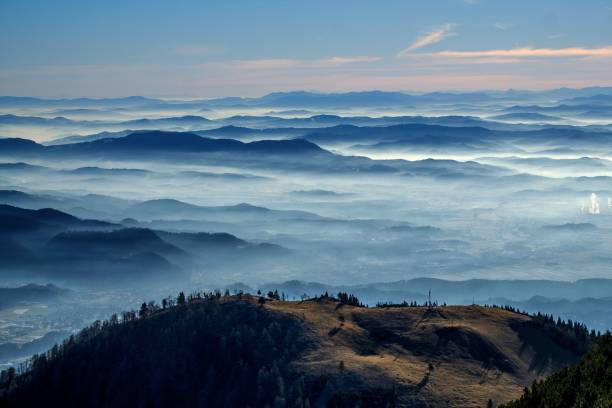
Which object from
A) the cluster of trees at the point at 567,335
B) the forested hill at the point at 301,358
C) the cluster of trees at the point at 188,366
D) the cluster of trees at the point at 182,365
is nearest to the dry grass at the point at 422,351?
the forested hill at the point at 301,358

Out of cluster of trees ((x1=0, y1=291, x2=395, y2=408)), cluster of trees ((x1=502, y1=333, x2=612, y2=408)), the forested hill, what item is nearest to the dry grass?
the forested hill

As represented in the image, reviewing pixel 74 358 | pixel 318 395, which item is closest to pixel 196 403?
pixel 318 395

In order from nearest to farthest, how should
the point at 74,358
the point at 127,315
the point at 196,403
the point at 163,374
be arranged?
1. the point at 196,403
2. the point at 163,374
3. the point at 74,358
4. the point at 127,315

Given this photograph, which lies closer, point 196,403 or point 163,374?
point 196,403

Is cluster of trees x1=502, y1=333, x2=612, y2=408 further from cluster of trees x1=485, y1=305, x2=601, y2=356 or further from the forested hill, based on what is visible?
cluster of trees x1=485, y1=305, x2=601, y2=356

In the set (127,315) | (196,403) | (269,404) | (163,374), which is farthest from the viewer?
(127,315)

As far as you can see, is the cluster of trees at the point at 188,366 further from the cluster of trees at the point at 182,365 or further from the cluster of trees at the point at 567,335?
the cluster of trees at the point at 567,335

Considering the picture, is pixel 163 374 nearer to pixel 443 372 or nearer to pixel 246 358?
pixel 246 358
